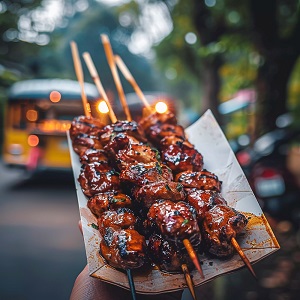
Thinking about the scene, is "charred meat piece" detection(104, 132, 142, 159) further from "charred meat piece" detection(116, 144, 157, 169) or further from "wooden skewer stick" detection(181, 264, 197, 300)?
"wooden skewer stick" detection(181, 264, 197, 300)

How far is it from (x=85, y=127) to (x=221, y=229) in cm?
164

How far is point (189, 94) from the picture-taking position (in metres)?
57.7

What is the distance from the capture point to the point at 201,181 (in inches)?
93.7

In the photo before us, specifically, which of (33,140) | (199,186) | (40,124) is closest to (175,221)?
(199,186)

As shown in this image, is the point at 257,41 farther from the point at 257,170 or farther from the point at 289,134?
the point at 257,170

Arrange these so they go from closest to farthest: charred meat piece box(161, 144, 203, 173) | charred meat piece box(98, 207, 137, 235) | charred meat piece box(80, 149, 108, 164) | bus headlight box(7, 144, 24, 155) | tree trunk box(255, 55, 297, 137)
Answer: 1. charred meat piece box(98, 207, 137, 235)
2. charred meat piece box(161, 144, 203, 173)
3. charred meat piece box(80, 149, 108, 164)
4. tree trunk box(255, 55, 297, 137)
5. bus headlight box(7, 144, 24, 155)

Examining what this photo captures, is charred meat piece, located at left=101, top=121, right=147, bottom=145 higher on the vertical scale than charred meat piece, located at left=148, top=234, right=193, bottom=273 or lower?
higher

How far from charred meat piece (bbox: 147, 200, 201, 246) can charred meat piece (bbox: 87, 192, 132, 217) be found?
33 centimetres

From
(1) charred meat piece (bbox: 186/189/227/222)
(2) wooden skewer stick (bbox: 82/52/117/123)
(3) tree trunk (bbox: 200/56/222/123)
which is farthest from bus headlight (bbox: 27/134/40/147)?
(1) charred meat piece (bbox: 186/189/227/222)

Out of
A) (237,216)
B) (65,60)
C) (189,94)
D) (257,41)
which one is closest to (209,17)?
(257,41)

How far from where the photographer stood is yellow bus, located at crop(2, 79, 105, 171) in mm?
9812

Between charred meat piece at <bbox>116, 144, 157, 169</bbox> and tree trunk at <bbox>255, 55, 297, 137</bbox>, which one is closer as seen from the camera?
charred meat piece at <bbox>116, 144, 157, 169</bbox>

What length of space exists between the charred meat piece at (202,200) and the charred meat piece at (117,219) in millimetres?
Answer: 371

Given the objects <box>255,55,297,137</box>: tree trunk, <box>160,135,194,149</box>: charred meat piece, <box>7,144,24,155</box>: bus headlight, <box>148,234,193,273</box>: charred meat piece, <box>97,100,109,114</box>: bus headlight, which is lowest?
<box>148,234,193,273</box>: charred meat piece
